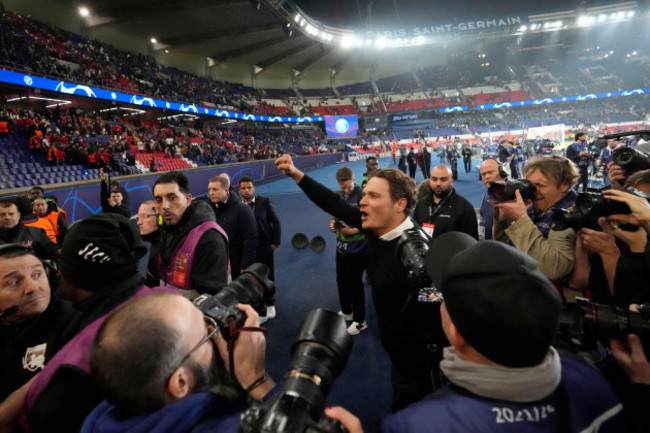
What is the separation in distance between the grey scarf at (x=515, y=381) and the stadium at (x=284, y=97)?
31cm

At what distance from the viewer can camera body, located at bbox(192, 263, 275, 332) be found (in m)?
1.01

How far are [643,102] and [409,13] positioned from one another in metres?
37.0

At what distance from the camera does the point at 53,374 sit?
1062 mm

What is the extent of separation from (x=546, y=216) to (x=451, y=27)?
38.6 metres

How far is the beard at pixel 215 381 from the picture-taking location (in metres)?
0.89

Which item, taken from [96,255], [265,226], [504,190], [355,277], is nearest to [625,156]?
[504,190]

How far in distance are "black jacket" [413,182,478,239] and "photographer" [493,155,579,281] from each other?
3.26 ft

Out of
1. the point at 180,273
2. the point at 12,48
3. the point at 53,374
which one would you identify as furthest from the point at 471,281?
the point at 12,48

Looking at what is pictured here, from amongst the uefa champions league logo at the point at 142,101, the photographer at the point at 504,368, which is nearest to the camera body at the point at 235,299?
the photographer at the point at 504,368

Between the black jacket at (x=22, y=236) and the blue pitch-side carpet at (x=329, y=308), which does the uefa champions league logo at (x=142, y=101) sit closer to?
the blue pitch-side carpet at (x=329, y=308)

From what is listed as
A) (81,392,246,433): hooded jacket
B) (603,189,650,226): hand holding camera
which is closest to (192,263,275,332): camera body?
(81,392,246,433): hooded jacket

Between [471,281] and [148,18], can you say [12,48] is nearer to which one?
[148,18]

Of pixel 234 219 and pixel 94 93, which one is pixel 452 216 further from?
pixel 94 93

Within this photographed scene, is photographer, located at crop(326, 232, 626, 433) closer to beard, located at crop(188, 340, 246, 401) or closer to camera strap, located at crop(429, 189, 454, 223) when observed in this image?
beard, located at crop(188, 340, 246, 401)
